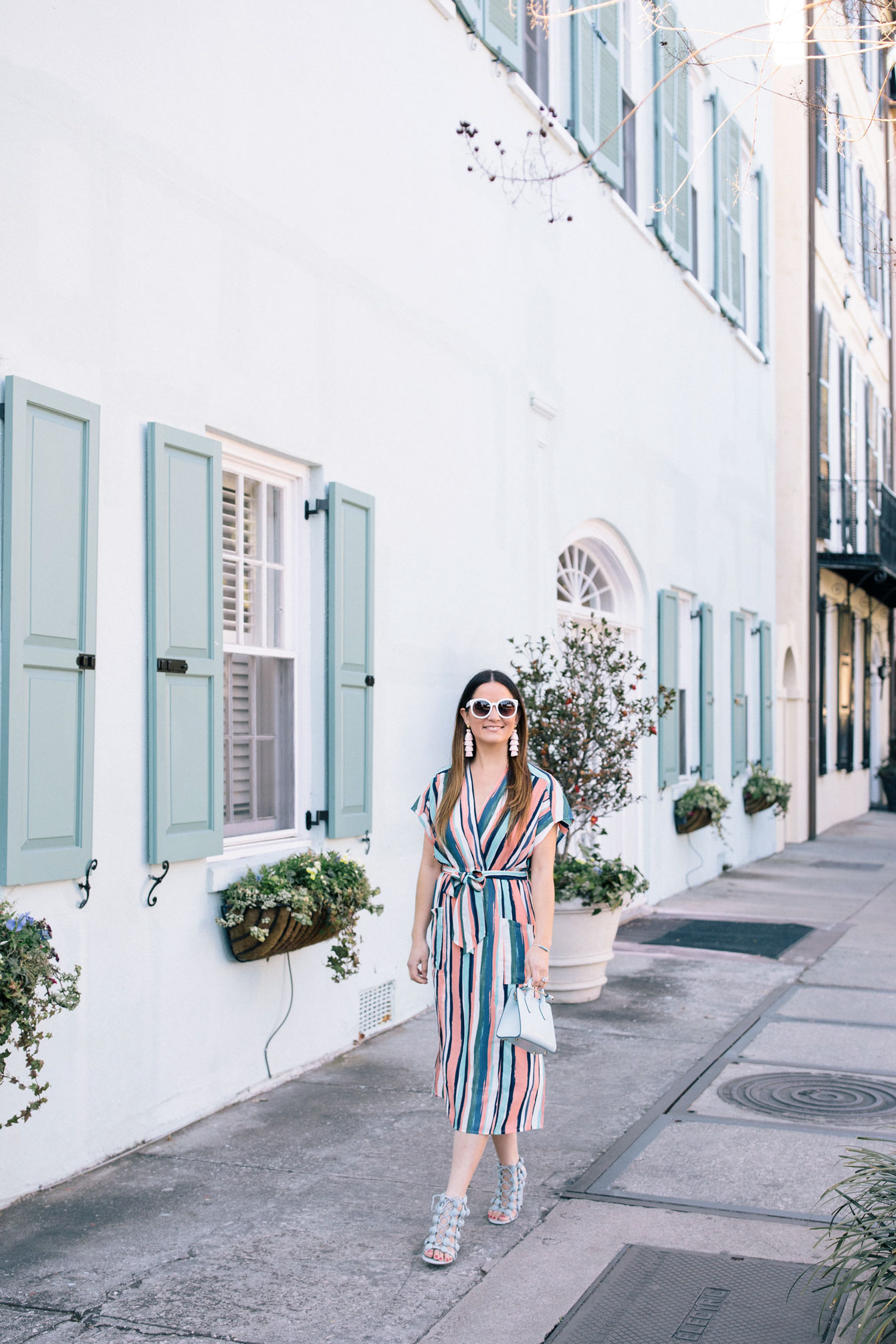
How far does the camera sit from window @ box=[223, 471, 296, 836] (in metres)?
5.97

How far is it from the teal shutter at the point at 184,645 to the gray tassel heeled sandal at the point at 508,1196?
172 centimetres

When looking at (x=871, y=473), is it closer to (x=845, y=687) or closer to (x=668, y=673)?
(x=845, y=687)

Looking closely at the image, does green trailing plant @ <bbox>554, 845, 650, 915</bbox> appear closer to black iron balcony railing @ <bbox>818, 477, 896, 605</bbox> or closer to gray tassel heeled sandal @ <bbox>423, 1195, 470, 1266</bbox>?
gray tassel heeled sandal @ <bbox>423, 1195, 470, 1266</bbox>

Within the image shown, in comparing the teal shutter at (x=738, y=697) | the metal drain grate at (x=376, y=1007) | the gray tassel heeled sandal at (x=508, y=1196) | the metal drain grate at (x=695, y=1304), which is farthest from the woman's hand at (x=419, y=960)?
the teal shutter at (x=738, y=697)

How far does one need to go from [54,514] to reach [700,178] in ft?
Result: 31.7

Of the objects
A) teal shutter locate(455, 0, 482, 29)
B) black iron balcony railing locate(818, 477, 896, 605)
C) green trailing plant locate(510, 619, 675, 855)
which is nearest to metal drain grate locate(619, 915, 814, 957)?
green trailing plant locate(510, 619, 675, 855)

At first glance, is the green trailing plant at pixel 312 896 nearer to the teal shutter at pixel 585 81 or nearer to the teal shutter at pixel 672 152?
the teal shutter at pixel 585 81

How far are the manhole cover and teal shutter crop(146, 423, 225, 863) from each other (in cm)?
241

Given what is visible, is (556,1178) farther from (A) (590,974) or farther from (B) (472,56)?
(B) (472,56)

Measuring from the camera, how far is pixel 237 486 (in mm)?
5984

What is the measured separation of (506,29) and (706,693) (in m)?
6.14

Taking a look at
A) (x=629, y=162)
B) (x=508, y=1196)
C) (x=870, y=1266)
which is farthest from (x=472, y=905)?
(x=629, y=162)

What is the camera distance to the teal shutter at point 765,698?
1492cm

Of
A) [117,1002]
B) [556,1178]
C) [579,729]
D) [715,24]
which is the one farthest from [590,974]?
[715,24]
